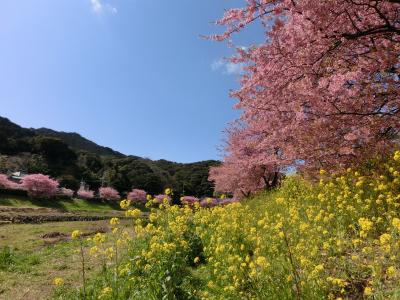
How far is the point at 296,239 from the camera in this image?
669 cm

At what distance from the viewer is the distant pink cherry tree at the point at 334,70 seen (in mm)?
7355

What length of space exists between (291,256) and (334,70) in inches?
178

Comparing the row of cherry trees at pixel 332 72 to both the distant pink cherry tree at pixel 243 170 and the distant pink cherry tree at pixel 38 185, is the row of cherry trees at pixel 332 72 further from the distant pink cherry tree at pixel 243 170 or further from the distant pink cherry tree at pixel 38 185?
the distant pink cherry tree at pixel 38 185

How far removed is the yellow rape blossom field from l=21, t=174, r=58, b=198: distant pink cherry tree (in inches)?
1700

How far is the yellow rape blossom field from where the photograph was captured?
471 centimetres

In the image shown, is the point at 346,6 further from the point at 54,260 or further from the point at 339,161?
the point at 54,260

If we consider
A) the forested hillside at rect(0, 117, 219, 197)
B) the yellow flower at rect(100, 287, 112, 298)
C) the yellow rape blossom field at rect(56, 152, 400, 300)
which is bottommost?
the yellow flower at rect(100, 287, 112, 298)

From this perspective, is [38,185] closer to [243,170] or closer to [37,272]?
[243,170]

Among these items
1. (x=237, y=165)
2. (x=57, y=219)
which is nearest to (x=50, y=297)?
(x=237, y=165)

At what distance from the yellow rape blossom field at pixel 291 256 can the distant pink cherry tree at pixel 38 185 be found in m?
43.2

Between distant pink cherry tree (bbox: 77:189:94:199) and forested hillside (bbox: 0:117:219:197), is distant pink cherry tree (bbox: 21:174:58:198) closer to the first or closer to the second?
distant pink cherry tree (bbox: 77:189:94:199)

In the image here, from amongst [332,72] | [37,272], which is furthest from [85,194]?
[332,72]

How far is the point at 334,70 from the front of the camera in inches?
317

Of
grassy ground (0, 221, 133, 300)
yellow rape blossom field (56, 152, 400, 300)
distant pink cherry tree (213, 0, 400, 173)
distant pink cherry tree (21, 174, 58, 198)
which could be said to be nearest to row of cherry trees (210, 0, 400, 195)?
distant pink cherry tree (213, 0, 400, 173)
